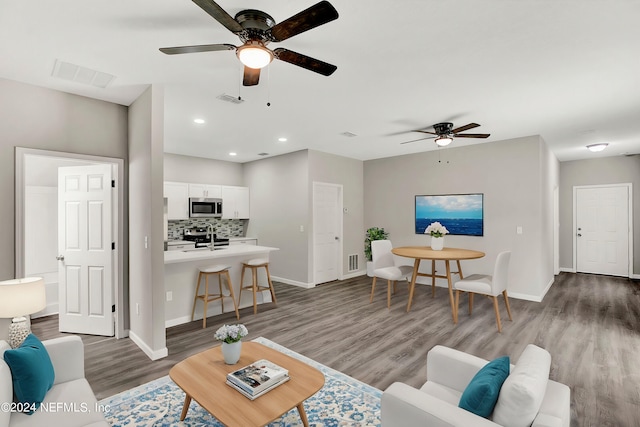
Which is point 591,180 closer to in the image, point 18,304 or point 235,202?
point 235,202

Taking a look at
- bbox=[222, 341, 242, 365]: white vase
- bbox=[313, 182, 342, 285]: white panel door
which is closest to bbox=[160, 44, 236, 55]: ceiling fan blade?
bbox=[222, 341, 242, 365]: white vase

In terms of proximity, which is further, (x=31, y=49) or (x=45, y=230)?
(x=45, y=230)

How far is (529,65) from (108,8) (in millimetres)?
3218

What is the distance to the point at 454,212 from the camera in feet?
19.5

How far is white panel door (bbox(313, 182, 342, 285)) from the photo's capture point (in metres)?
6.28

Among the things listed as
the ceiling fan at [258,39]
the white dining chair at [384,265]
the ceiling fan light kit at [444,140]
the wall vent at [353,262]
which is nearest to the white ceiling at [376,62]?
the ceiling fan at [258,39]

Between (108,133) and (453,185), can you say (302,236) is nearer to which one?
(453,185)

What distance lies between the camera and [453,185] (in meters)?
5.96

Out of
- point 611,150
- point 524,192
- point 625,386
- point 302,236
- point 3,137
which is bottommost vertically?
point 625,386

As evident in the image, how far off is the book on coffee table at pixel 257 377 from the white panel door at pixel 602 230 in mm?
8220

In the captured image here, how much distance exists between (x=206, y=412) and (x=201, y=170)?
5.47 metres

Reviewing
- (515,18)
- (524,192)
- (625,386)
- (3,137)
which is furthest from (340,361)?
(524,192)

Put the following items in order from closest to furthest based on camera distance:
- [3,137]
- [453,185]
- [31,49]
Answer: [31,49] < [3,137] < [453,185]

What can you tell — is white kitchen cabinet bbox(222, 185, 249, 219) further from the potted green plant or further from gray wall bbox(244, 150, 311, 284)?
the potted green plant
